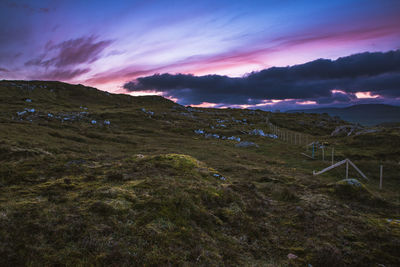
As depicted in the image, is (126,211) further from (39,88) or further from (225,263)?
(39,88)

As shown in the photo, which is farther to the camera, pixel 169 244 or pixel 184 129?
pixel 184 129

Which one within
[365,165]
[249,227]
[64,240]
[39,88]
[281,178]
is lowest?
[365,165]

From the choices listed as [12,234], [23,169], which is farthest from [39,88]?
[12,234]

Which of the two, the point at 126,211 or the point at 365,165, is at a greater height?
the point at 126,211

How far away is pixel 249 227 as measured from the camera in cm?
857

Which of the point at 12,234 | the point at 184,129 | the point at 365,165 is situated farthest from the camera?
the point at 184,129

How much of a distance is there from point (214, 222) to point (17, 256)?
226 inches

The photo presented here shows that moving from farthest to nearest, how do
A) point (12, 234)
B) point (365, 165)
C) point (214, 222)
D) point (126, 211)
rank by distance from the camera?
point (365, 165), point (214, 222), point (126, 211), point (12, 234)

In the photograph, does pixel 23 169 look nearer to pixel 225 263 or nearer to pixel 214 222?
pixel 214 222

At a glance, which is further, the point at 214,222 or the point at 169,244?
the point at 214,222

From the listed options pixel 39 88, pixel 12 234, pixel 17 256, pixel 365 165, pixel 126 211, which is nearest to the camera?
pixel 17 256

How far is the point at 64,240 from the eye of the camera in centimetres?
575

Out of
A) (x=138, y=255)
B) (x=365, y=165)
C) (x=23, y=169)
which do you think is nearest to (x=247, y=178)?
(x=138, y=255)

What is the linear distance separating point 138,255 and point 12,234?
317 cm
